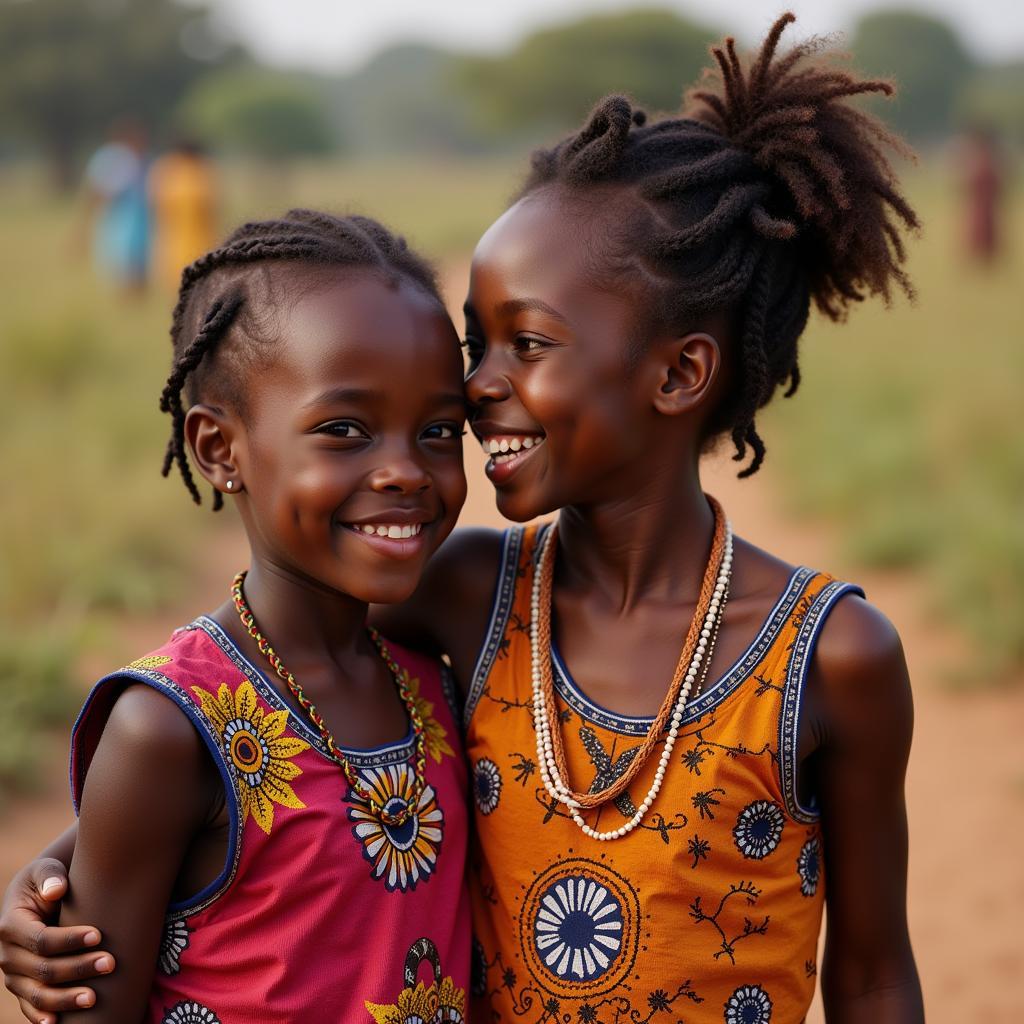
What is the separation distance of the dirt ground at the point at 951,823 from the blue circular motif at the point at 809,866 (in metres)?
0.97

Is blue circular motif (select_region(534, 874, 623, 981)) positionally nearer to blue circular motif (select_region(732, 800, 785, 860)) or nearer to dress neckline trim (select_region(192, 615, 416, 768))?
blue circular motif (select_region(732, 800, 785, 860))

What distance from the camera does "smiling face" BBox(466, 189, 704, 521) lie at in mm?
2027

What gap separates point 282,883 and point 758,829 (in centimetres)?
70

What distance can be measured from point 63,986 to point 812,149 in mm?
1682

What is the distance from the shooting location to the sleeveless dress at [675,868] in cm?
197

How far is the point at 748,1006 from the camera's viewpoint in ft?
6.63

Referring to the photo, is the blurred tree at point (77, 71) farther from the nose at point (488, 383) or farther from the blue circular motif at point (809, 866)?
the blue circular motif at point (809, 866)

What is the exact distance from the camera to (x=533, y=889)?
2.04 m

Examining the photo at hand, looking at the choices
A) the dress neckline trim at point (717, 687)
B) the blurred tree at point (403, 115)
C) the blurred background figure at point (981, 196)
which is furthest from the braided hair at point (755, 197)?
the blurred tree at point (403, 115)

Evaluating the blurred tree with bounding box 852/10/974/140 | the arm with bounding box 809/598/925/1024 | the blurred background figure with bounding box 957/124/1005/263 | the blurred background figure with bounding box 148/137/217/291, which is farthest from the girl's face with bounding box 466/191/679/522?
the blurred tree with bounding box 852/10/974/140

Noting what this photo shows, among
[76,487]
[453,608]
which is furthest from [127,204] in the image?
[453,608]

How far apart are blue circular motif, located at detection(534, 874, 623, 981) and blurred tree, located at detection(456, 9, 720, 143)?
40635 mm

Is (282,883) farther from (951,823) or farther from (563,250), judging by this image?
(951,823)

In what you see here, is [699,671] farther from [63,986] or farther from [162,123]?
[162,123]
